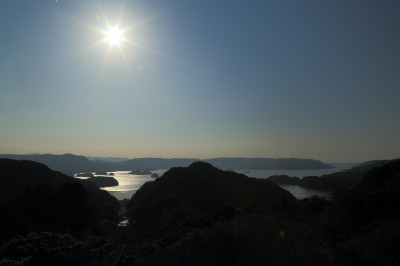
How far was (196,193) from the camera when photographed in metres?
110

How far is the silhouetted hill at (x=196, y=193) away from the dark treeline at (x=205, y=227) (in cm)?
38

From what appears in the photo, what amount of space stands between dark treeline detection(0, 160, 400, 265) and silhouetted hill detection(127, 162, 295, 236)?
14.8 inches

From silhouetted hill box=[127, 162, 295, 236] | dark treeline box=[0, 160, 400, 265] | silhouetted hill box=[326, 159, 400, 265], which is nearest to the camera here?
dark treeline box=[0, 160, 400, 265]

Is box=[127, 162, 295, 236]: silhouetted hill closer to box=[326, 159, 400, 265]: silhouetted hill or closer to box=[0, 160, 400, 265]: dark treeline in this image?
box=[0, 160, 400, 265]: dark treeline

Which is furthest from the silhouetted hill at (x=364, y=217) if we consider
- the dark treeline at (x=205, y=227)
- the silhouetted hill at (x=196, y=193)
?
the silhouetted hill at (x=196, y=193)

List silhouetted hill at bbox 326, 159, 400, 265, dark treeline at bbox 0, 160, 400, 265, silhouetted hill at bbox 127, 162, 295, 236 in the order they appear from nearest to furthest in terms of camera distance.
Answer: dark treeline at bbox 0, 160, 400, 265, silhouetted hill at bbox 326, 159, 400, 265, silhouetted hill at bbox 127, 162, 295, 236

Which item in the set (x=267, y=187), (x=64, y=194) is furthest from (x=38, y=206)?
(x=267, y=187)

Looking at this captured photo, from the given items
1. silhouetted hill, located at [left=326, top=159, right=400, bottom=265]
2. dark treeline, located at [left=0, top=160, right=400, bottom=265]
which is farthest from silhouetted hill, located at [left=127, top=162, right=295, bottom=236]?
silhouetted hill, located at [left=326, top=159, right=400, bottom=265]

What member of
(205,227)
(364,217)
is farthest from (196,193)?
(205,227)

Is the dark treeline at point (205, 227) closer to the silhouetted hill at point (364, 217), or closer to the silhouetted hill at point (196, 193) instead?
the silhouetted hill at point (364, 217)

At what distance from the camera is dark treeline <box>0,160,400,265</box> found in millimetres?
19438

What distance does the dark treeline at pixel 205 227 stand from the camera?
19.4m

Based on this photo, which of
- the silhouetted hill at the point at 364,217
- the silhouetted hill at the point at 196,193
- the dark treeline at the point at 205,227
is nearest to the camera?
the dark treeline at the point at 205,227

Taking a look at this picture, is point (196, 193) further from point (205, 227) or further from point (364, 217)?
point (205, 227)
